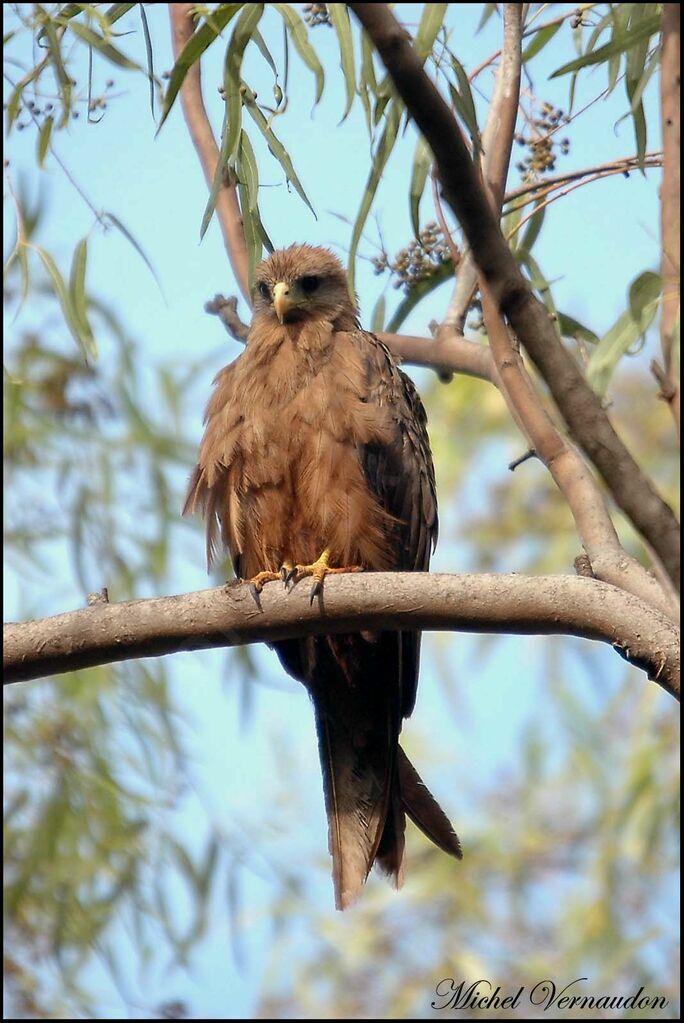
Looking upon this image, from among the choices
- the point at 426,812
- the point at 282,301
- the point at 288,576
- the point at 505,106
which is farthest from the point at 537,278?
the point at 426,812

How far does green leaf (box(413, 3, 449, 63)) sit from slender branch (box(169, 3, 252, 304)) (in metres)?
1.23

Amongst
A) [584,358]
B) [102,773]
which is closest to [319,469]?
Result: [584,358]

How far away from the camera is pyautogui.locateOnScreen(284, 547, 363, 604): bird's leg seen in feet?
8.68

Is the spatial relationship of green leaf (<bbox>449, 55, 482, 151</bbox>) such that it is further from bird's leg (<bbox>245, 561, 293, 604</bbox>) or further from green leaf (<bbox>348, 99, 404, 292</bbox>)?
bird's leg (<bbox>245, 561, 293, 604</bbox>)

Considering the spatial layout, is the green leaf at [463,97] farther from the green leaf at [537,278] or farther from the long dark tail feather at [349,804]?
the long dark tail feather at [349,804]

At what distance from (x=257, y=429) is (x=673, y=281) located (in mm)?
1387

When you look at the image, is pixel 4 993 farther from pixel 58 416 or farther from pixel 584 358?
pixel 584 358

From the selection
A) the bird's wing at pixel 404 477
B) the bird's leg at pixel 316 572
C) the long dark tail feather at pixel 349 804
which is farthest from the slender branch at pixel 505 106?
the long dark tail feather at pixel 349 804

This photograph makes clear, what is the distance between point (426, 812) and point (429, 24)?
1.86 metres

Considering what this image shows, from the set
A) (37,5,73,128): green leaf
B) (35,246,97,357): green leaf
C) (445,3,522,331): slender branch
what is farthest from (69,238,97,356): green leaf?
(445,3,522,331): slender branch

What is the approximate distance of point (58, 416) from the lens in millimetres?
5414

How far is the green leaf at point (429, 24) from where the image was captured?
265 centimetres

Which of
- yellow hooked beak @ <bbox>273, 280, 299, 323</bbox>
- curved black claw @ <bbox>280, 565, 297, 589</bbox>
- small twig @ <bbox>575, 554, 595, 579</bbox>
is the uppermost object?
yellow hooked beak @ <bbox>273, 280, 299, 323</bbox>

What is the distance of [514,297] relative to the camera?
186cm
